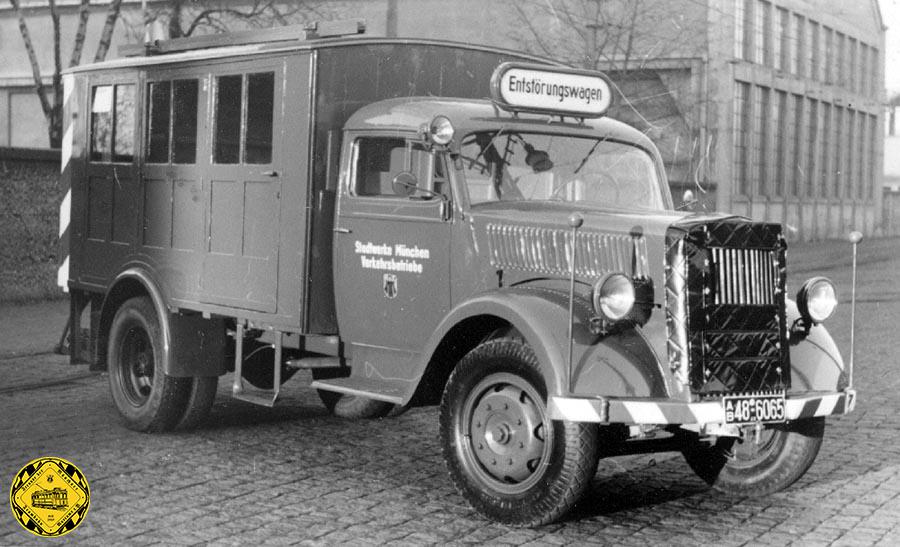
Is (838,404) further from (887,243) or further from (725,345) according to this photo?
(887,243)

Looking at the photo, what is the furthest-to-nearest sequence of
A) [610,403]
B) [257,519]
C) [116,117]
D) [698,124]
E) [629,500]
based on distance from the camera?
[698,124]
[116,117]
[629,500]
[257,519]
[610,403]

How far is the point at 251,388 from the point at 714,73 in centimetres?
3047

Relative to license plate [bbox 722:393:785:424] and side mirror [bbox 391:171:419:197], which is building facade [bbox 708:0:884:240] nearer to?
side mirror [bbox 391:171:419:197]

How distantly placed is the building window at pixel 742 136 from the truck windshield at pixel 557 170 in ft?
105

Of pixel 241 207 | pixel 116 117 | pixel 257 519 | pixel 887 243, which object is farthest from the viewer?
pixel 887 243

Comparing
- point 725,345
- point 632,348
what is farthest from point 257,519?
point 725,345

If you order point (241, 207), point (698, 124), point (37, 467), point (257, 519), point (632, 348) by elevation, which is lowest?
point (257, 519)

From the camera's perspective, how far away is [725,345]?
6.99 meters

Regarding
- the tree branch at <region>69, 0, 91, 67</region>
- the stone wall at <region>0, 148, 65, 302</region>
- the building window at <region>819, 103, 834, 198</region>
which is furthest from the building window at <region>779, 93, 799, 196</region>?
the stone wall at <region>0, 148, 65, 302</region>

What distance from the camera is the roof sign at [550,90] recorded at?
26.4 feet

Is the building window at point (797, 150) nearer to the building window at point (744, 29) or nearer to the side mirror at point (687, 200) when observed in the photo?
the building window at point (744, 29)

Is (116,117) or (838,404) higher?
(116,117)

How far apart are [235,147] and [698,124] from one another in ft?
95.4

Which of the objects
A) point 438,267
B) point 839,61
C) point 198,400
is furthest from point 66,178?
point 839,61
